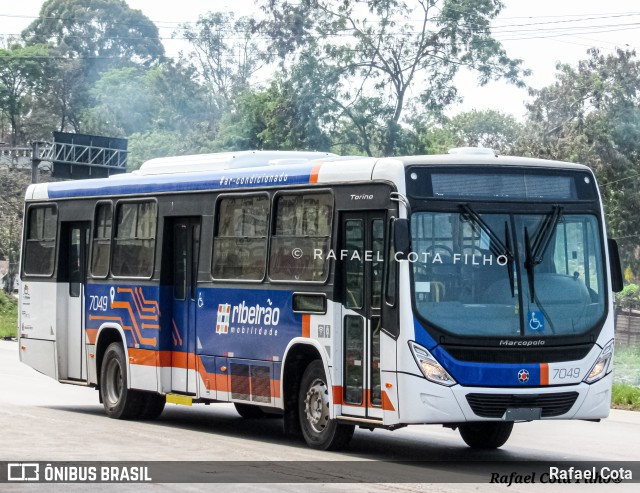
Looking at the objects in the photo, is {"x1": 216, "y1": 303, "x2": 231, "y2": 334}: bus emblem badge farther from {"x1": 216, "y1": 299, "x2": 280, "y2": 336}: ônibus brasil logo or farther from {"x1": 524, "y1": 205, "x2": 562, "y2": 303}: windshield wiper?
{"x1": 524, "y1": 205, "x2": 562, "y2": 303}: windshield wiper

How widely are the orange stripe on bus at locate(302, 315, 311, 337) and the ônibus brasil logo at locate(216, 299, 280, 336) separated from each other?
1.68 feet

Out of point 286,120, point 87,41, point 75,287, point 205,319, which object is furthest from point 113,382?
point 87,41

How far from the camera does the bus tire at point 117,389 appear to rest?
18188 mm

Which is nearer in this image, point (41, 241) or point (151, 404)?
point (151, 404)

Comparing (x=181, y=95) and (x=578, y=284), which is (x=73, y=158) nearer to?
(x=578, y=284)

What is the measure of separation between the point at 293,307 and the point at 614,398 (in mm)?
8382

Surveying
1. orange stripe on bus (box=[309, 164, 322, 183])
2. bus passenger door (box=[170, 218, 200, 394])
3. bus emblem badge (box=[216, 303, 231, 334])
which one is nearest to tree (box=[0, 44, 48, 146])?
bus passenger door (box=[170, 218, 200, 394])

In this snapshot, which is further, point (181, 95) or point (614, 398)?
point (181, 95)

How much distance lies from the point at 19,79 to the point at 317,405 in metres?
125

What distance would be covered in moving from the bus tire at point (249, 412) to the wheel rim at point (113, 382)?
4.91 ft

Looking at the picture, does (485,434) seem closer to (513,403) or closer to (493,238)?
(513,403)

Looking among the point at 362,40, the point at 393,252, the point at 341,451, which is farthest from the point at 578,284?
the point at 362,40

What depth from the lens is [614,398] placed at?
71.3 feet

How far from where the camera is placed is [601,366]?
13789 mm
